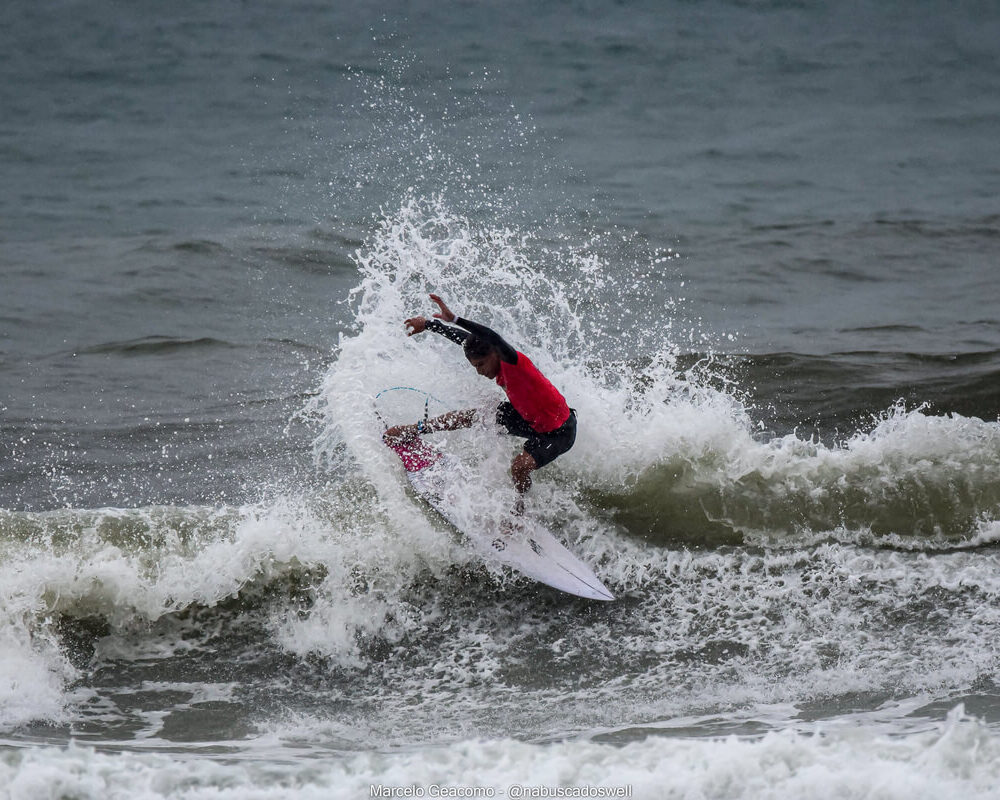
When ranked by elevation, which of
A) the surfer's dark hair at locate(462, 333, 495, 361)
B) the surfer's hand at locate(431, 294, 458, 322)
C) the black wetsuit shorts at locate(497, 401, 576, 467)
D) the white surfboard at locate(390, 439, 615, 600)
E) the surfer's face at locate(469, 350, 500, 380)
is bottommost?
the white surfboard at locate(390, 439, 615, 600)

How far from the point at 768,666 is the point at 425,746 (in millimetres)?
2040

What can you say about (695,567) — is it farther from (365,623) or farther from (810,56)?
(810,56)

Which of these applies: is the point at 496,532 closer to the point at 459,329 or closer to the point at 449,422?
the point at 449,422

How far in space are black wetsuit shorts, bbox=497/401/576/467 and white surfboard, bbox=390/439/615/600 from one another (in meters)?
0.48

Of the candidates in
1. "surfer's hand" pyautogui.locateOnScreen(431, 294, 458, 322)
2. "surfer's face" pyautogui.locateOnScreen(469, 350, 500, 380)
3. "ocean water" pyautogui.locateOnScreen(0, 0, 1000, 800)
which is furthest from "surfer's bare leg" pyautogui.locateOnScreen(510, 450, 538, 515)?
Result: "surfer's hand" pyautogui.locateOnScreen(431, 294, 458, 322)

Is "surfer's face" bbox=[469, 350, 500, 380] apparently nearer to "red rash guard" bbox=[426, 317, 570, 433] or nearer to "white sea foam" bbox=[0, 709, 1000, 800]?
"red rash guard" bbox=[426, 317, 570, 433]

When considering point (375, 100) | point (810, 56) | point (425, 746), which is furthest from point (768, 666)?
point (810, 56)

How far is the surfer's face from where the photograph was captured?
6.47m

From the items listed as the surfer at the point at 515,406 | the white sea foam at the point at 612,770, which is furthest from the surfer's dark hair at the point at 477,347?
the white sea foam at the point at 612,770

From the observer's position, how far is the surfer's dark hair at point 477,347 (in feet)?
21.0

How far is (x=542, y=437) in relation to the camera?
274 inches

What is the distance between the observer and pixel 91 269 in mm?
13859

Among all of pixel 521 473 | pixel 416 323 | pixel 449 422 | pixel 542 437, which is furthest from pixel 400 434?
pixel 416 323

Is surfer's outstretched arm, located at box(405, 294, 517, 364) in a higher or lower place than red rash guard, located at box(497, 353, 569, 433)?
higher
